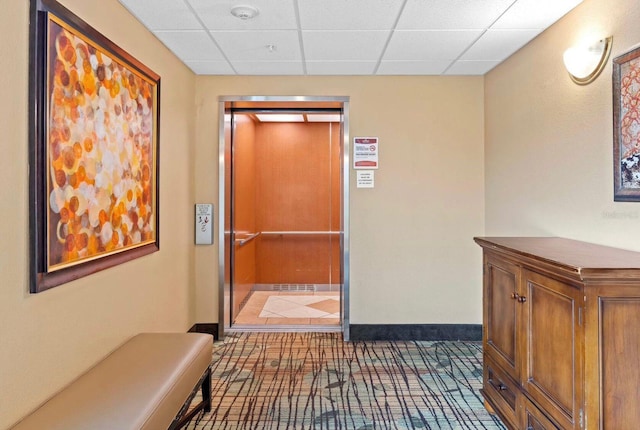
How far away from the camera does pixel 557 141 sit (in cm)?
288

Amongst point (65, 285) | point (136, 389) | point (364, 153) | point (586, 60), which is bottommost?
point (136, 389)

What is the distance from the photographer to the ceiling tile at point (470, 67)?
150 inches

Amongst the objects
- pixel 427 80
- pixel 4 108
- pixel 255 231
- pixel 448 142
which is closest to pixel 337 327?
pixel 255 231

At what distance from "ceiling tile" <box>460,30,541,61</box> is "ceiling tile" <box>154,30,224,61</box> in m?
2.20

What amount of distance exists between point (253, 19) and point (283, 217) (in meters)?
2.83

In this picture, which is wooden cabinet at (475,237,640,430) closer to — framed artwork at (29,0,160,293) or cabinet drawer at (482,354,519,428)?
cabinet drawer at (482,354,519,428)

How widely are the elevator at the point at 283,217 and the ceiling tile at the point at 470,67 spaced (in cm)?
119

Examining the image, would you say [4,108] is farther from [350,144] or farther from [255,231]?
[255,231]

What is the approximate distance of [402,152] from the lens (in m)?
4.22

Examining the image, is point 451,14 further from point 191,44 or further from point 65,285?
point 65,285

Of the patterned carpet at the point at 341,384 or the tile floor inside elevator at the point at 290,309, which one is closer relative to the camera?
the patterned carpet at the point at 341,384

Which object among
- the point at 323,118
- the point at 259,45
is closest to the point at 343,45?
the point at 259,45

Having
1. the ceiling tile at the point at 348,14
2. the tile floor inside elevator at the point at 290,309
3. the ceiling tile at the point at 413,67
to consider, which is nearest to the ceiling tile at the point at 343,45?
the ceiling tile at the point at 348,14

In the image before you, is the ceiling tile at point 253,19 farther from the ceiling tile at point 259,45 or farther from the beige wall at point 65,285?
the beige wall at point 65,285
